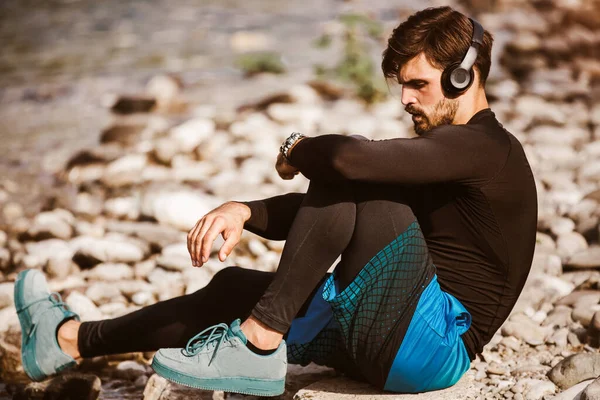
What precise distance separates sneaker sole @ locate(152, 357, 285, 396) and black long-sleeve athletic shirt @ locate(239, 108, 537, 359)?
0.54m

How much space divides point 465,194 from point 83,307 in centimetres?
201

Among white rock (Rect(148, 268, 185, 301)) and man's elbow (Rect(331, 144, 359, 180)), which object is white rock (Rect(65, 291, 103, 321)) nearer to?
A: white rock (Rect(148, 268, 185, 301))

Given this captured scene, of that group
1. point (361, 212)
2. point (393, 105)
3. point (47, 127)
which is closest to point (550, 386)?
point (361, 212)

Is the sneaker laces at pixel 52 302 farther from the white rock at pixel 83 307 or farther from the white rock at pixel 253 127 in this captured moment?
the white rock at pixel 253 127

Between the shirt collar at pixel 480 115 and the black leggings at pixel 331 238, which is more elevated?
the shirt collar at pixel 480 115

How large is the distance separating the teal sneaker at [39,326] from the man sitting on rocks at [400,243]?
653 mm

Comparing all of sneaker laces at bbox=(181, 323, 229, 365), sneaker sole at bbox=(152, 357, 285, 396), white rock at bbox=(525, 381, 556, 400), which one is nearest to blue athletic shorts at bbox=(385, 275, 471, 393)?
white rock at bbox=(525, 381, 556, 400)

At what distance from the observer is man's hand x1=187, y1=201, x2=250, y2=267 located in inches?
98.1

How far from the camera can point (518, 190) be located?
2.55 metres

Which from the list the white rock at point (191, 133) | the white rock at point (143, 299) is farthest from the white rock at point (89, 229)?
the white rock at point (191, 133)

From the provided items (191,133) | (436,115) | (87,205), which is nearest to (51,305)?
(436,115)

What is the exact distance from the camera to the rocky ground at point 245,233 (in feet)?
9.93

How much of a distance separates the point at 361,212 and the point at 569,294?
1.63 metres

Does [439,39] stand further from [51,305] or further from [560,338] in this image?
[51,305]
